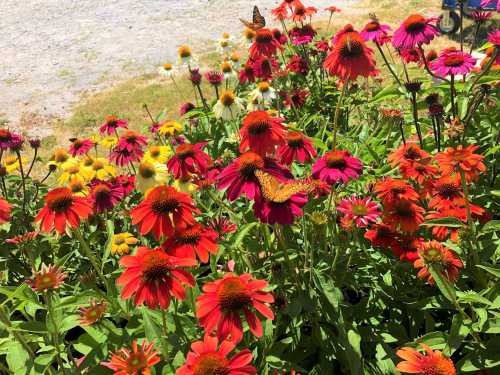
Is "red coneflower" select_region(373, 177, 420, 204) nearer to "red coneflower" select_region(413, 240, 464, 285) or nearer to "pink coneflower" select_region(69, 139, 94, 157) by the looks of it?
"red coneflower" select_region(413, 240, 464, 285)

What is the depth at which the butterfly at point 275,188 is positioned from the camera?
1121mm

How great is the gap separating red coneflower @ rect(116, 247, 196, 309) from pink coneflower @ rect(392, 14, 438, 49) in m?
1.54

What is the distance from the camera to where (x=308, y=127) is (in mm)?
3148

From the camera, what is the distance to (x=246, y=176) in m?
1.27

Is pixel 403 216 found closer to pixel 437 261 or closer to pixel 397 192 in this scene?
pixel 397 192

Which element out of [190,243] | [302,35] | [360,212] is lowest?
[360,212]

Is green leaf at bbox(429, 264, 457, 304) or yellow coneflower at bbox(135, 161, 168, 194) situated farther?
yellow coneflower at bbox(135, 161, 168, 194)

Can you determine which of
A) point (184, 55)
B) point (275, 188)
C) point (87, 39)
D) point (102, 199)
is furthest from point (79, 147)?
point (87, 39)

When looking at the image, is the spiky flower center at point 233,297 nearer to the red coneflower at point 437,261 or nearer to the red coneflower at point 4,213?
the red coneflower at point 437,261

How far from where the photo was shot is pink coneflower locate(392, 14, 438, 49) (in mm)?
1966

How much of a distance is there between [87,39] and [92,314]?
10291 millimetres

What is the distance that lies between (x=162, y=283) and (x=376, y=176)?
1293 mm

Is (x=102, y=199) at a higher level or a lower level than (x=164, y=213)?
lower

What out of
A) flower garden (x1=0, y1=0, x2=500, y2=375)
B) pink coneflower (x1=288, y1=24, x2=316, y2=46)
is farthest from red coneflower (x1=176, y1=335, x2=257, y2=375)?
pink coneflower (x1=288, y1=24, x2=316, y2=46)
